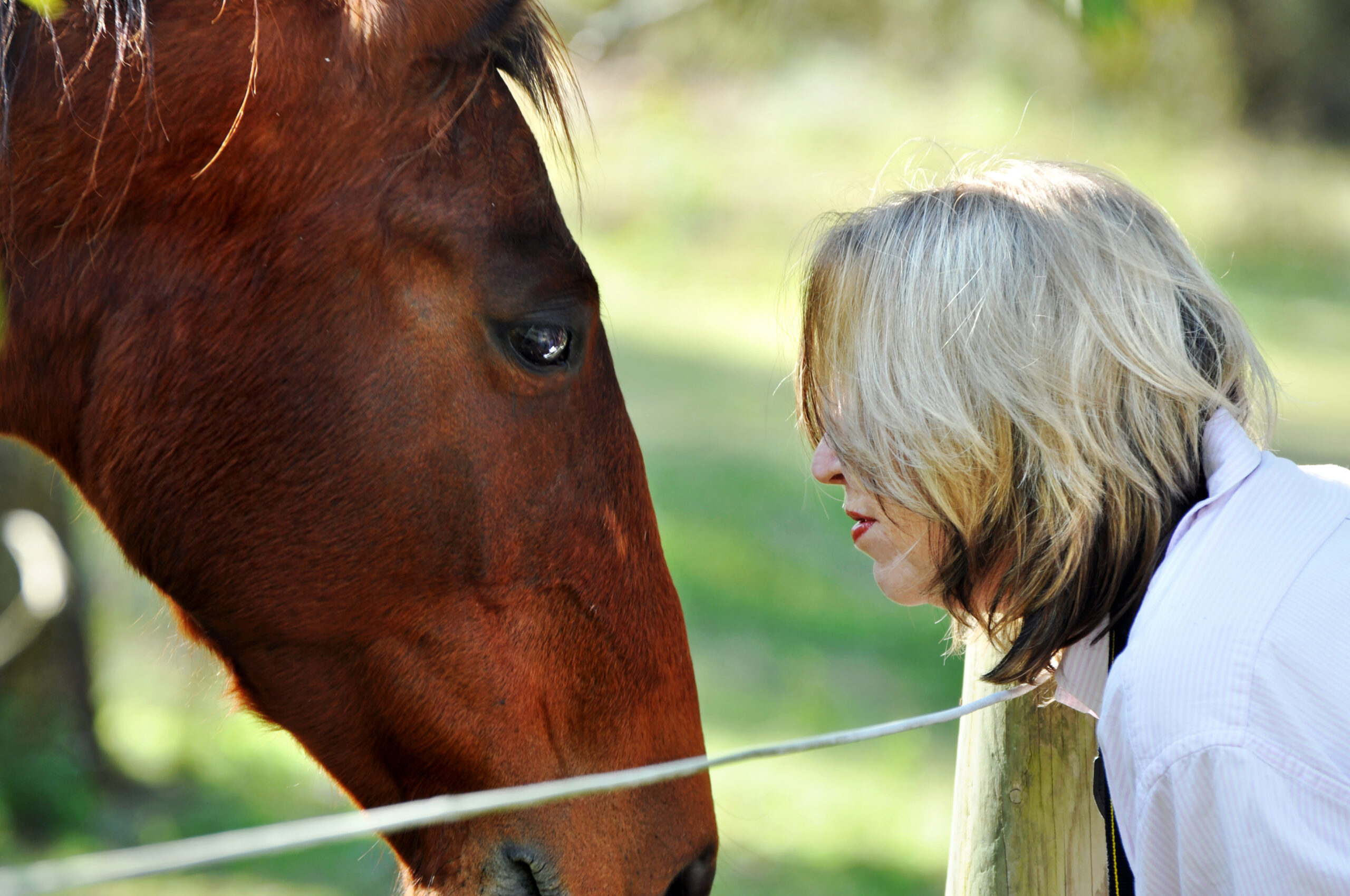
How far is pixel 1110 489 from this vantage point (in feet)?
4.66

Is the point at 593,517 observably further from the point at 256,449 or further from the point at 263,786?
the point at 263,786

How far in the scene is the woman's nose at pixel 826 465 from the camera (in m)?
1.62

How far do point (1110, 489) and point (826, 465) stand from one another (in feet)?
1.26

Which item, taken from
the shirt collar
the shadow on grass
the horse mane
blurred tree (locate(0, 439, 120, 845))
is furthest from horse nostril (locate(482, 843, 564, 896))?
blurred tree (locate(0, 439, 120, 845))

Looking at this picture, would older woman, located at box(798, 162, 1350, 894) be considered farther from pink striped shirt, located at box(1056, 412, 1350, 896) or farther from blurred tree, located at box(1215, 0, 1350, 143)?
blurred tree, located at box(1215, 0, 1350, 143)

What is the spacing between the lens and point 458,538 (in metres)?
1.58

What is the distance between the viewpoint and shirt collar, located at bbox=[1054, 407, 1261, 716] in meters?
1.35

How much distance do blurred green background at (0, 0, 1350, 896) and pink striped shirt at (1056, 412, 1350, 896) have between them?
376 mm

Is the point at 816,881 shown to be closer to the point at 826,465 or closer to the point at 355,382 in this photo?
the point at 826,465

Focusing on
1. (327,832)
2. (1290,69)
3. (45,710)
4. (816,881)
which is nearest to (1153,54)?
(1290,69)

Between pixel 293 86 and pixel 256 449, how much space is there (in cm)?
48

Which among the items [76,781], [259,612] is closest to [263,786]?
[76,781]

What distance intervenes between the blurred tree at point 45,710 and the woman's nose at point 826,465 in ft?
10.2

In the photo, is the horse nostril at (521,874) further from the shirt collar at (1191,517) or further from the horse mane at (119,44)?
the horse mane at (119,44)
